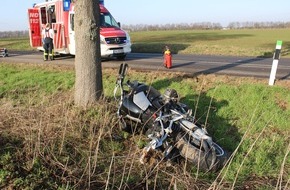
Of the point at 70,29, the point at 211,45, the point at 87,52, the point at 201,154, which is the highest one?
the point at 70,29

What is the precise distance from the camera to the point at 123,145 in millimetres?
5637

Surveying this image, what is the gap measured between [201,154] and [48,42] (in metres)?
14.0

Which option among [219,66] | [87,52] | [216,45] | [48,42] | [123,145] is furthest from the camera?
[216,45]

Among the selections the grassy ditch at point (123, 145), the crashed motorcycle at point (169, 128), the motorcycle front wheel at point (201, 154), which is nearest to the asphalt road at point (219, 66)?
the grassy ditch at point (123, 145)

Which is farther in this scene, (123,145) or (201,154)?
(123,145)

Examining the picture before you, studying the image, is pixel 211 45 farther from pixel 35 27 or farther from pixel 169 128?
pixel 169 128

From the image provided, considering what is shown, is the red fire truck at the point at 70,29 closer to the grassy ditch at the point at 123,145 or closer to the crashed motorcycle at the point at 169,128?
the grassy ditch at the point at 123,145

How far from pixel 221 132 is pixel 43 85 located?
6624 millimetres

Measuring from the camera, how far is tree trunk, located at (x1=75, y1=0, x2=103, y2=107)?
6488mm

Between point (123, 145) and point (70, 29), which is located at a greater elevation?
point (70, 29)

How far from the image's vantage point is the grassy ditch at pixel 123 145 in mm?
4023

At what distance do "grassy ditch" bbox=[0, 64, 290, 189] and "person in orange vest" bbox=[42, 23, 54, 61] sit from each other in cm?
Result: 909

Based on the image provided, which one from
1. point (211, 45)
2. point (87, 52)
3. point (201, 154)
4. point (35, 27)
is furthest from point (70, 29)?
point (211, 45)

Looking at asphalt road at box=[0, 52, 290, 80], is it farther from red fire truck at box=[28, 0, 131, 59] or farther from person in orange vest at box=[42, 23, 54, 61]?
person in orange vest at box=[42, 23, 54, 61]
